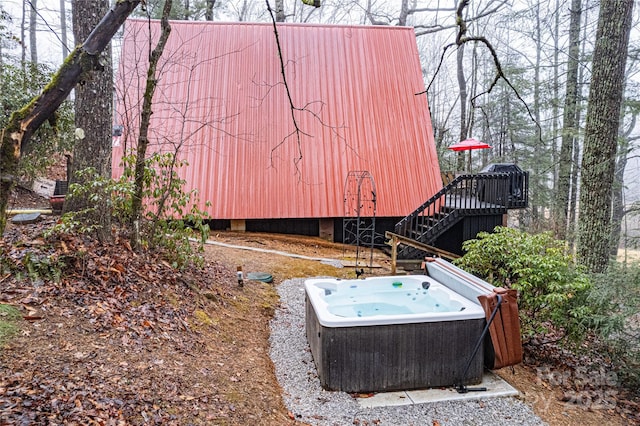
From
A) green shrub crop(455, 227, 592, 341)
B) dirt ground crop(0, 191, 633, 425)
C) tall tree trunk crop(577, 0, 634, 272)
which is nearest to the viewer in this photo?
dirt ground crop(0, 191, 633, 425)

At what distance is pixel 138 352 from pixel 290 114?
8.23m

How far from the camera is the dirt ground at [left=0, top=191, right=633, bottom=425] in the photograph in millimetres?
2500

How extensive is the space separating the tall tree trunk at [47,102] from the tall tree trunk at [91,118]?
10.6ft

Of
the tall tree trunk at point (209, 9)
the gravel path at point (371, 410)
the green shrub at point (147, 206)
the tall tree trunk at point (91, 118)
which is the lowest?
the gravel path at point (371, 410)

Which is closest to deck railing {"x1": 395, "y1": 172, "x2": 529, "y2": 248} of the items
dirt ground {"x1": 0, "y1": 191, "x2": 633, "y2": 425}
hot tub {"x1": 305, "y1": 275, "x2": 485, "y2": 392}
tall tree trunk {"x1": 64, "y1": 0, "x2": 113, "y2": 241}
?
dirt ground {"x1": 0, "y1": 191, "x2": 633, "y2": 425}

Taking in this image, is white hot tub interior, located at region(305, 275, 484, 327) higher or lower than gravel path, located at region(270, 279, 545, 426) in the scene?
higher

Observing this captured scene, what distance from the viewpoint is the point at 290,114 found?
10.5m

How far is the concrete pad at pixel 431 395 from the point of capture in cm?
388

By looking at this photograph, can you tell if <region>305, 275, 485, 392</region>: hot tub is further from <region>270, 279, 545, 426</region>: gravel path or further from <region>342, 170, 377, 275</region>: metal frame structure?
<region>342, 170, 377, 275</region>: metal frame structure

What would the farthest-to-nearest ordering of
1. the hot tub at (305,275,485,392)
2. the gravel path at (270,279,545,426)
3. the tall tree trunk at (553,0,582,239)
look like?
1. the tall tree trunk at (553,0,582,239)
2. the hot tub at (305,275,485,392)
3. the gravel path at (270,279,545,426)

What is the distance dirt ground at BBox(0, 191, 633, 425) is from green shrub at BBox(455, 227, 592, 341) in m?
0.65

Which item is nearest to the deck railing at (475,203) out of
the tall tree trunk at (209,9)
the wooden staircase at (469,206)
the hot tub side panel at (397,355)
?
the wooden staircase at (469,206)

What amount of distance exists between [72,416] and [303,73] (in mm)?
10192

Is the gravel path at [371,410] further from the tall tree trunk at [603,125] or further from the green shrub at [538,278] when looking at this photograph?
the tall tree trunk at [603,125]
